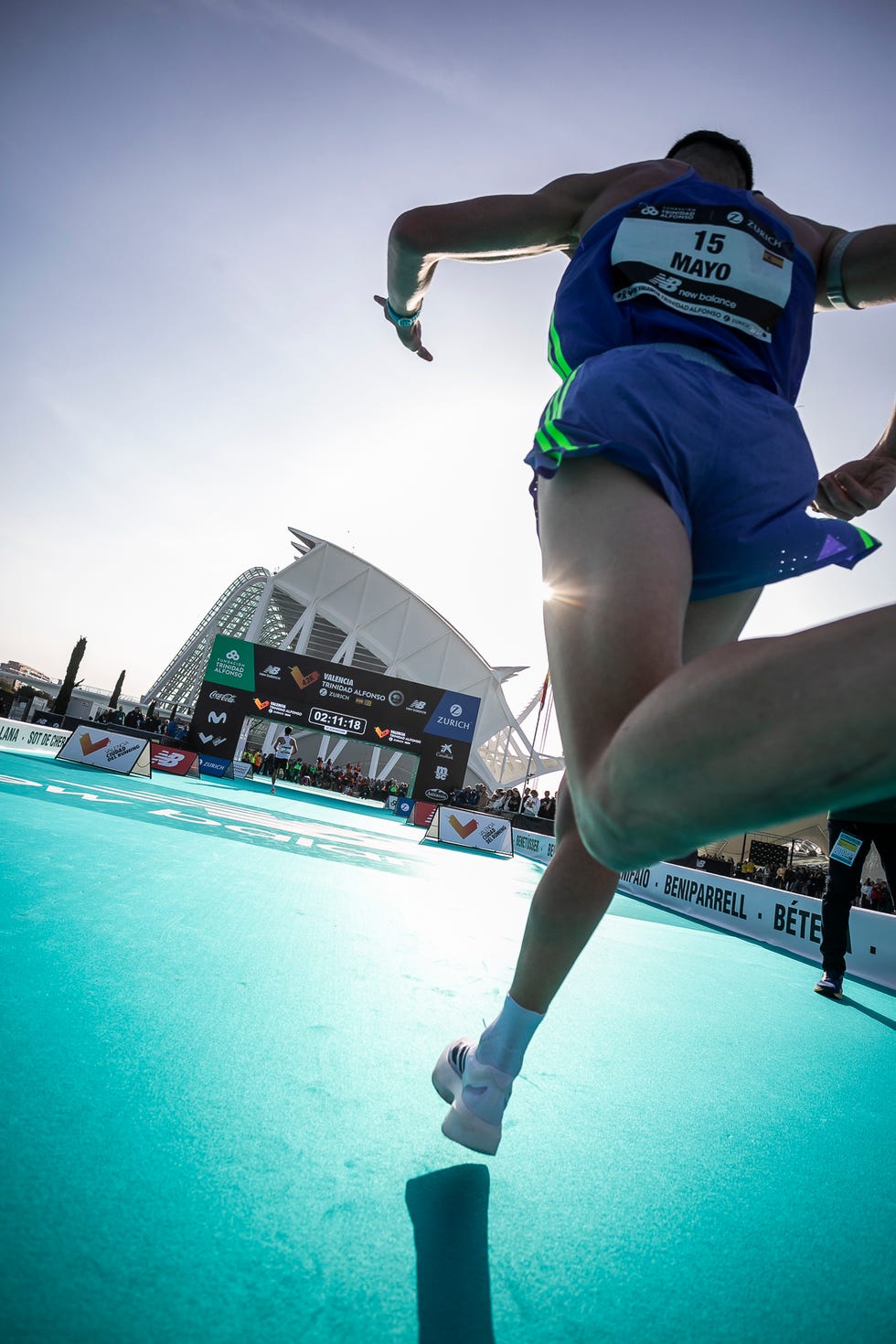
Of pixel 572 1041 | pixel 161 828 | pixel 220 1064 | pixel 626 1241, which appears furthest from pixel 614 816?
pixel 161 828

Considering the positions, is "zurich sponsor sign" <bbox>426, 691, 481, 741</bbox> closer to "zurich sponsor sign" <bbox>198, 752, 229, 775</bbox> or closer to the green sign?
the green sign

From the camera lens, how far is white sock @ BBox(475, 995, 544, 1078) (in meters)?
1.05

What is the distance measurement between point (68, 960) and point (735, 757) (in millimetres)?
1506

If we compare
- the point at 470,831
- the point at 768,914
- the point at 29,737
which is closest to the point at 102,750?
the point at 29,737

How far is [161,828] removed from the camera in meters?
4.10

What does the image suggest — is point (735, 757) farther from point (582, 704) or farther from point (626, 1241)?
point (626, 1241)

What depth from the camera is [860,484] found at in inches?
45.2

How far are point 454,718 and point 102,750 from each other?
14012 mm

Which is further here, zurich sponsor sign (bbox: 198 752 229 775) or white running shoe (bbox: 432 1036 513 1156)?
zurich sponsor sign (bbox: 198 752 229 775)

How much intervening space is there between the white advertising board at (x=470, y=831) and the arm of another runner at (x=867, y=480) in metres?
9.33

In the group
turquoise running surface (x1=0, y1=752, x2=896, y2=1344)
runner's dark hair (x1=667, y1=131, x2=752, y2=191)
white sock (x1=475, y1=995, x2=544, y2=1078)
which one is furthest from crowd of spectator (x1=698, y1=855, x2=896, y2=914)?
runner's dark hair (x1=667, y1=131, x2=752, y2=191)

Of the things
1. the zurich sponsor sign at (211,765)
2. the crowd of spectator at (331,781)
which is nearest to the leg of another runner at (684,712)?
the zurich sponsor sign at (211,765)

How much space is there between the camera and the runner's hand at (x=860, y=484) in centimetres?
114

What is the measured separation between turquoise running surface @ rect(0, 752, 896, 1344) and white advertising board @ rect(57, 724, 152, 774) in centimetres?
684
